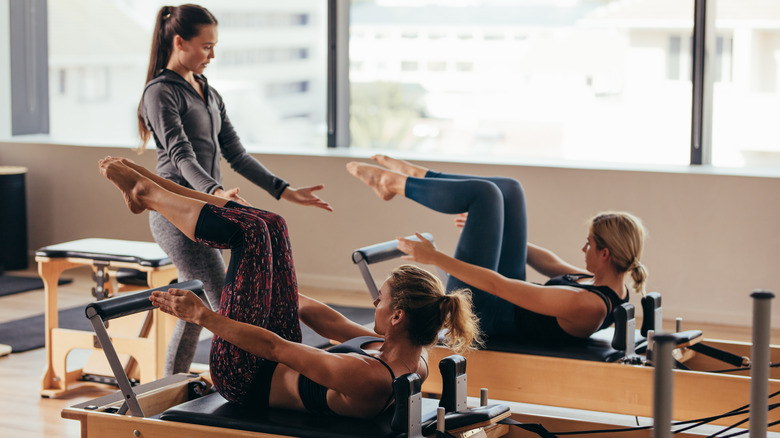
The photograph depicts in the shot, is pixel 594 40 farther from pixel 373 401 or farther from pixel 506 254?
pixel 373 401

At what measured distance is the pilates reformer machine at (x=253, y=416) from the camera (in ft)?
6.35

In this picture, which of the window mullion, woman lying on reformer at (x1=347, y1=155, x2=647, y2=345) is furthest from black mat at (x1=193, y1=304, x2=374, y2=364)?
the window mullion

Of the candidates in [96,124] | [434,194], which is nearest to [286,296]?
[434,194]

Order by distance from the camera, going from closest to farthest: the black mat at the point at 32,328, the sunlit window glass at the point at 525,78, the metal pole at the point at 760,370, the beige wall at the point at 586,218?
the metal pole at the point at 760,370
the black mat at the point at 32,328
the beige wall at the point at 586,218
the sunlit window glass at the point at 525,78

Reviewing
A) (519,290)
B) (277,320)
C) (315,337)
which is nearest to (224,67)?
(315,337)

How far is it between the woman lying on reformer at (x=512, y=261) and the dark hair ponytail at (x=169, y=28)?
678 millimetres

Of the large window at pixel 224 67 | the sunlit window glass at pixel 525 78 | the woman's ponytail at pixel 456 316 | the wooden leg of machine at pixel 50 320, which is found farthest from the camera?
the large window at pixel 224 67

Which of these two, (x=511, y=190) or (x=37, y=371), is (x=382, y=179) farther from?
(x=37, y=371)

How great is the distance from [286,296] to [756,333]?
3.57 ft

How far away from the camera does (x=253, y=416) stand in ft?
6.75

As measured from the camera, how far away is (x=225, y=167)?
16.9 ft

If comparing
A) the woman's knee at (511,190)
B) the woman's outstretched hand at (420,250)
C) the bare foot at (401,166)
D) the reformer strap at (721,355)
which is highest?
the bare foot at (401,166)

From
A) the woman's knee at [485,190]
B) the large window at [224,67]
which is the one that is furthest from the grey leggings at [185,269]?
the large window at [224,67]

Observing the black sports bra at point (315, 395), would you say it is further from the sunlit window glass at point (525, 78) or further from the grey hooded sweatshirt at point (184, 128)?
the sunlit window glass at point (525, 78)
